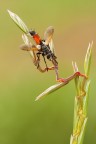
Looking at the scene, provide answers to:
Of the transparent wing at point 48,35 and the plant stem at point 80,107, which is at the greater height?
the transparent wing at point 48,35

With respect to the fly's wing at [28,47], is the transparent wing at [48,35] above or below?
above

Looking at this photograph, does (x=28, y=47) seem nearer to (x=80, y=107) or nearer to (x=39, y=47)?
(x=39, y=47)

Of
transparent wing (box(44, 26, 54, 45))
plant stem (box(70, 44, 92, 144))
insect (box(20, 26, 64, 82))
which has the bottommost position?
plant stem (box(70, 44, 92, 144))

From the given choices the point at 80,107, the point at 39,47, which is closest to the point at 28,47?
the point at 39,47

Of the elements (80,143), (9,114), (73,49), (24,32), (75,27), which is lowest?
(80,143)

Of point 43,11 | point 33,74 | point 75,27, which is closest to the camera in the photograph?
point 33,74

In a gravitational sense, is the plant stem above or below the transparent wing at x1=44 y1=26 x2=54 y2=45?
below

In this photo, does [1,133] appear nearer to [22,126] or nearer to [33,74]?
[22,126]

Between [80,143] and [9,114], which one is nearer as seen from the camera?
[80,143]

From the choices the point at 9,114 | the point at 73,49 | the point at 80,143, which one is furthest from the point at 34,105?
the point at 73,49

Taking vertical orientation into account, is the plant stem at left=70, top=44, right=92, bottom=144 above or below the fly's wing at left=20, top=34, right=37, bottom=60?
below

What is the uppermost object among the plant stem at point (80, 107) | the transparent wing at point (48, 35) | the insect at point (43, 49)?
the transparent wing at point (48, 35)
